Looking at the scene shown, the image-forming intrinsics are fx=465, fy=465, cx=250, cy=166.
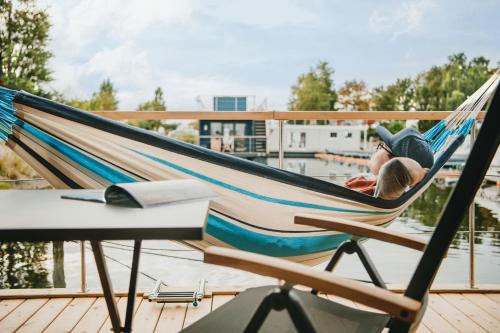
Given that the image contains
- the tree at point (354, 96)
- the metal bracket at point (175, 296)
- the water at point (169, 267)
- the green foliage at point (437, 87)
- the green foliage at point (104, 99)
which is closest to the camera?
the metal bracket at point (175, 296)

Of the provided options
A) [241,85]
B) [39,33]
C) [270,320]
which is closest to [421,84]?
[39,33]

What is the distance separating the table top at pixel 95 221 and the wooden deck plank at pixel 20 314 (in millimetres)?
971

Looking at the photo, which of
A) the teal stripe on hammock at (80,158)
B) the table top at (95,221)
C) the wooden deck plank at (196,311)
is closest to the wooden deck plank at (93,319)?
the wooden deck plank at (196,311)

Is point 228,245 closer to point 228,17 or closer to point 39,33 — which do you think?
point 39,33

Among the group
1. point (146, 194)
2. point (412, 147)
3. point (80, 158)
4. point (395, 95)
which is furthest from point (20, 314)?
point (395, 95)

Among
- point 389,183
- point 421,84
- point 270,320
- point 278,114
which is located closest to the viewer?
point 270,320

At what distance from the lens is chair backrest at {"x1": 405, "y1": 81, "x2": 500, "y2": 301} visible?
745 millimetres

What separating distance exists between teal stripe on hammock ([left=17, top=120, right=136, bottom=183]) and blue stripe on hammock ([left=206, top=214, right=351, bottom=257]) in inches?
13.4

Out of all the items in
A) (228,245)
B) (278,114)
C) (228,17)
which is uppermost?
(228,17)

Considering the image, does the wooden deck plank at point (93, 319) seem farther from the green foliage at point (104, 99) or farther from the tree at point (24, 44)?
the green foliage at point (104, 99)

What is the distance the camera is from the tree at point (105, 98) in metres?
32.6

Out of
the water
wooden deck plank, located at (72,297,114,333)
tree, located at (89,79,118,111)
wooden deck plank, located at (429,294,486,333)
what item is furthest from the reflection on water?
tree, located at (89,79,118,111)

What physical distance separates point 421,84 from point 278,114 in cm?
3593

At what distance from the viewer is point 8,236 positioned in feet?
2.24
